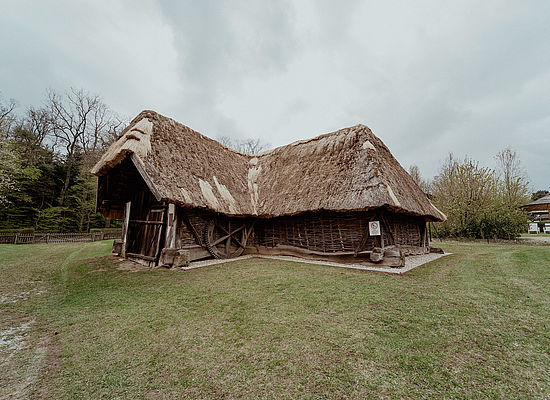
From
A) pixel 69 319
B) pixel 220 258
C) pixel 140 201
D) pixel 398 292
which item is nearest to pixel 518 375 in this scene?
pixel 398 292

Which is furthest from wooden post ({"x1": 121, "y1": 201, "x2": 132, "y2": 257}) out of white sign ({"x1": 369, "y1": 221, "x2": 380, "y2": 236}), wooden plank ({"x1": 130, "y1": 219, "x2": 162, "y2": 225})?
white sign ({"x1": 369, "y1": 221, "x2": 380, "y2": 236})

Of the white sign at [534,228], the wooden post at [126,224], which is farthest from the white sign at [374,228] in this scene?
the white sign at [534,228]

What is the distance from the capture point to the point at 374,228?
6.89 metres

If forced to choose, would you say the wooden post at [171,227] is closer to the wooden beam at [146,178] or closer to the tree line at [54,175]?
the wooden beam at [146,178]

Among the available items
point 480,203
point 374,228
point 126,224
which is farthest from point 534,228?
point 126,224

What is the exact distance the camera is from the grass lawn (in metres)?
1.92

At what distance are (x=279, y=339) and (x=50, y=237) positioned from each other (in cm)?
1953

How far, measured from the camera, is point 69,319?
3.30m

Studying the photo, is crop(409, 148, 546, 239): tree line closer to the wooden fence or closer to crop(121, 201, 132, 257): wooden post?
crop(121, 201, 132, 257): wooden post

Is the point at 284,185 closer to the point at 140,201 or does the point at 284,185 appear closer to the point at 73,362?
the point at 140,201

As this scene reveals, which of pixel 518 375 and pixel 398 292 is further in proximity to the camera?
pixel 398 292

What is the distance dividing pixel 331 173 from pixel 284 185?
6.83 ft

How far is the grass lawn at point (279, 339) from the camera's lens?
6.30 ft

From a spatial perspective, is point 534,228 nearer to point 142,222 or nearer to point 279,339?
point 279,339
